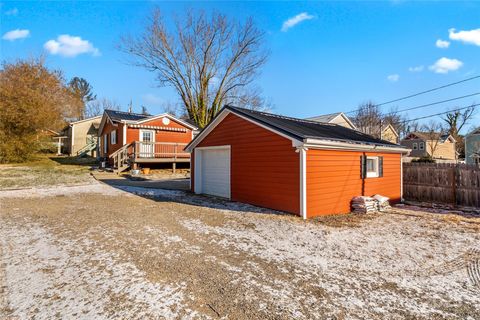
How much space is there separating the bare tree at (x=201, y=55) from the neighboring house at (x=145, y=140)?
6.07 metres

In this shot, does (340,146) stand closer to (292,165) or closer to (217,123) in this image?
(292,165)

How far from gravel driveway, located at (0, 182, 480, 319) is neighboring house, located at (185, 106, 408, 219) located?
0.89 m

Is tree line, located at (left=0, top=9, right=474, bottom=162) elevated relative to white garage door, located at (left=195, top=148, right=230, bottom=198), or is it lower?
elevated

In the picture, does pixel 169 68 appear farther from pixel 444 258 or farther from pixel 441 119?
pixel 441 119

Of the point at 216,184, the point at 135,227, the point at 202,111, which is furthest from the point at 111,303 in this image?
the point at 202,111

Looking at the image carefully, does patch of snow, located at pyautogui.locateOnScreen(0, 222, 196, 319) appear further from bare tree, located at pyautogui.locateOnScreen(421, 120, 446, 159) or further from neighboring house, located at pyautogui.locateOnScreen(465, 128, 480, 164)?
bare tree, located at pyautogui.locateOnScreen(421, 120, 446, 159)

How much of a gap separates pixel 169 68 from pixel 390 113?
117ft

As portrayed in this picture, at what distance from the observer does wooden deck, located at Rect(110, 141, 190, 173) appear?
53.4 ft

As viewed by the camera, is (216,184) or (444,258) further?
(216,184)

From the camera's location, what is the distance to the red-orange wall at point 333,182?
690 cm

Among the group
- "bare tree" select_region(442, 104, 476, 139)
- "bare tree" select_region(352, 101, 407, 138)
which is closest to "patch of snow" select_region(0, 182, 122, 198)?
"bare tree" select_region(352, 101, 407, 138)

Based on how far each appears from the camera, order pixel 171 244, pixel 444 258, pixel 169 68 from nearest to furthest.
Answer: pixel 444 258
pixel 171 244
pixel 169 68

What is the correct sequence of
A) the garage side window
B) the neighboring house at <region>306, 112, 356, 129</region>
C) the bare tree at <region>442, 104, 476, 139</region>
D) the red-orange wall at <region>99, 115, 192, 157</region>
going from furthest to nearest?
the bare tree at <region>442, 104, 476, 139</region> < the neighboring house at <region>306, 112, 356, 129</region> < the red-orange wall at <region>99, 115, 192, 157</region> < the garage side window

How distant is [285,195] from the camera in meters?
7.27
